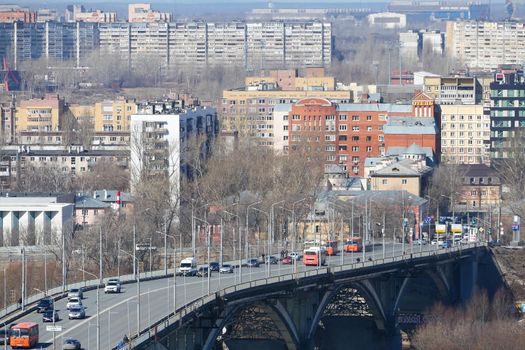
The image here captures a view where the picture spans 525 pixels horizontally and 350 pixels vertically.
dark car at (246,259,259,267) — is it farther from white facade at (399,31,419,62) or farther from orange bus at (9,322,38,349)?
white facade at (399,31,419,62)

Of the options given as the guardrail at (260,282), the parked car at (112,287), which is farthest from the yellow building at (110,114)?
the parked car at (112,287)

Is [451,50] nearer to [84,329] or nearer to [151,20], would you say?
[151,20]

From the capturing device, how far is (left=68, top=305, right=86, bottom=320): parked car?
30391mm

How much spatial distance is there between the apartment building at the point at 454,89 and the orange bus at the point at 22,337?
52.8 meters

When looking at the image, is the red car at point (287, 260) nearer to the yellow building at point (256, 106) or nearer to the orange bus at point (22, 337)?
the orange bus at point (22, 337)

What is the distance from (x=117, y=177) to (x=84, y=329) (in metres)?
33.4

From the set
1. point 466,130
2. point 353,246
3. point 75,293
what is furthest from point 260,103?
point 75,293

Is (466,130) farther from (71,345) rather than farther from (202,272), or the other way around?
(71,345)

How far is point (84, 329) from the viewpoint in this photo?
29.2 m

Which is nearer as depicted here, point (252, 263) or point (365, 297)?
point (252, 263)

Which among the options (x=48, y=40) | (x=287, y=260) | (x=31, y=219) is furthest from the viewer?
(x=48, y=40)

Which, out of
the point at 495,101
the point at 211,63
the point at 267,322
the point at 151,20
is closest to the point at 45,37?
the point at 211,63

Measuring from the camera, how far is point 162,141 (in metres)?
61.1

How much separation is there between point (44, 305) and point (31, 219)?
19.8 m
